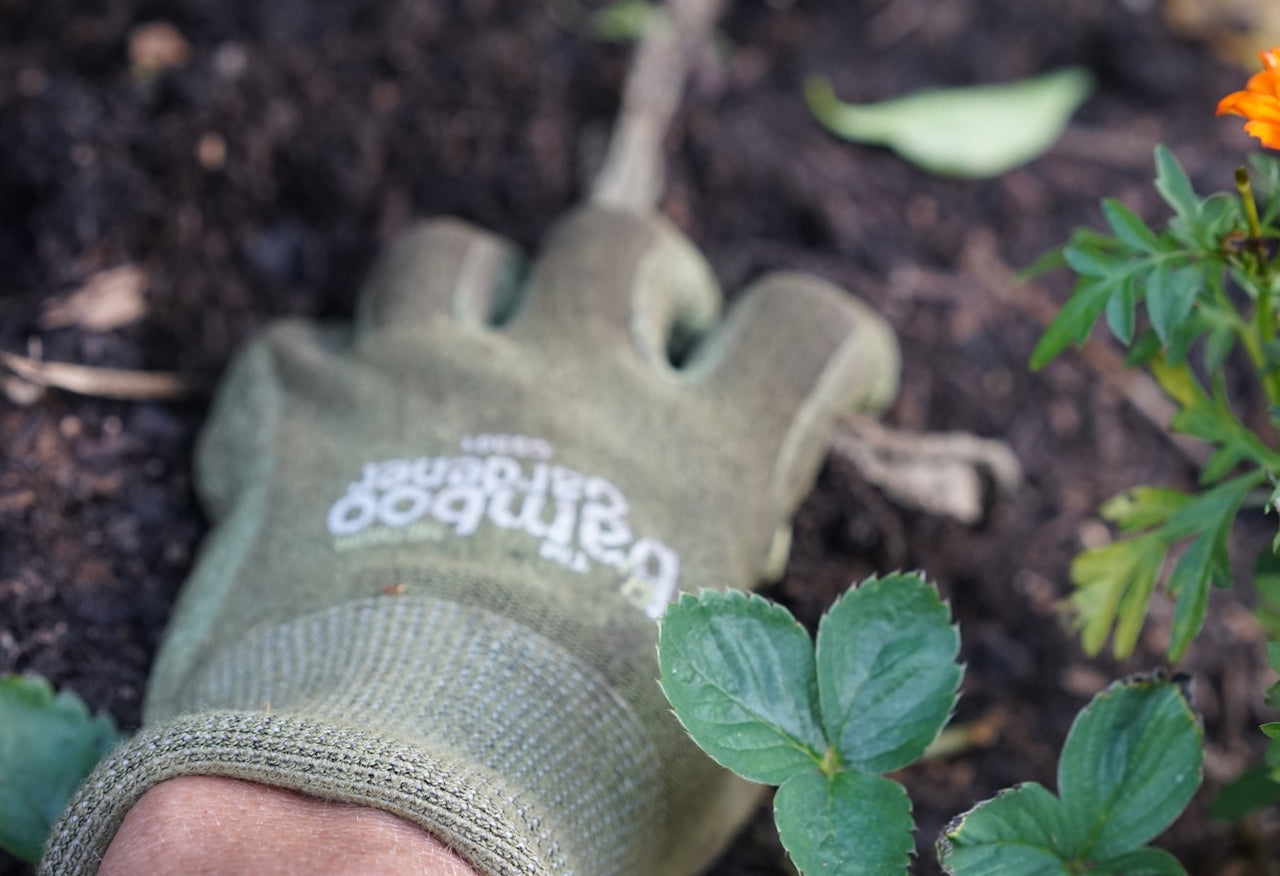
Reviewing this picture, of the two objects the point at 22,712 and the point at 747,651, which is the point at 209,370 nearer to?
the point at 22,712

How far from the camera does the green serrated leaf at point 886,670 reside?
97 cm

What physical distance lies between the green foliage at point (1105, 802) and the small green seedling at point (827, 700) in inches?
2.7

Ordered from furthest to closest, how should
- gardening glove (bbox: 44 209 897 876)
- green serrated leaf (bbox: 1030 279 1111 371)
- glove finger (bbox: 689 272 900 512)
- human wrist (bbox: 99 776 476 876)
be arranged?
glove finger (bbox: 689 272 900 512) < green serrated leaf (bbox: 1030 279 1111 371) < gardening glove (bbox: 44 209 897 876) < human wrist (bbox: 99 776 476 876)

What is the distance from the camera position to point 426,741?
0.96 m

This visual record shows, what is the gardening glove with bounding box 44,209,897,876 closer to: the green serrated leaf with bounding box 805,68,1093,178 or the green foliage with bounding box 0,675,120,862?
the green foliage with bounding box 0,675,120,862

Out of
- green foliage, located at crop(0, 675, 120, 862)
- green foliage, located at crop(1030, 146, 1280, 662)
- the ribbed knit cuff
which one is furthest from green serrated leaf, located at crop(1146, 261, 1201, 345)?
green foliage, located at crop(0, 675, 120, 862)

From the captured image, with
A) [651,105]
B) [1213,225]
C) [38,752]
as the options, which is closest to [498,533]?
[38,752]

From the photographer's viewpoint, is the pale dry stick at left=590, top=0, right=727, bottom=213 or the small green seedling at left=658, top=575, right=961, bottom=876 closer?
the small green seedling at left=658, top=575, right=961, bottom=876

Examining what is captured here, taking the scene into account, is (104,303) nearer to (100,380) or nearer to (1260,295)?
(100,380)

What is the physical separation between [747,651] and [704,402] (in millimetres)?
475

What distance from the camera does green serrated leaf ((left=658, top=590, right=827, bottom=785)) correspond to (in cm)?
92

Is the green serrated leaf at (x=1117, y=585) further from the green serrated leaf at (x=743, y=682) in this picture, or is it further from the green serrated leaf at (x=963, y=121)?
the green serrated leaf at (x=963, y=121)

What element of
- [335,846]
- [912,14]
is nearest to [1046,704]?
[335,846]

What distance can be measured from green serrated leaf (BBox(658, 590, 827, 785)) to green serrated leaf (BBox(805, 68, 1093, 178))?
4.14 ft
